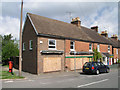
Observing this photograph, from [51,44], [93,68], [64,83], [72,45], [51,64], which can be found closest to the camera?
[64,83]

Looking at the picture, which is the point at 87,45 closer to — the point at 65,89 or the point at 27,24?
the point at 27,24

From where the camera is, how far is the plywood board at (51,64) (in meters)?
16.8

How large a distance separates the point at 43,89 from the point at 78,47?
47.4 ft

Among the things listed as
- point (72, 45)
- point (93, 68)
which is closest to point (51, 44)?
point (72, 45)

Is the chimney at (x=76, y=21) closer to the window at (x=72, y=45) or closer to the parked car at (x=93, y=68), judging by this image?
the window at (x=72, y=45)

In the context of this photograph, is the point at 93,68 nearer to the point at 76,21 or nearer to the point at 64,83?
the point at 64,83

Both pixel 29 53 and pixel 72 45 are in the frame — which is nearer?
pixel 29 53

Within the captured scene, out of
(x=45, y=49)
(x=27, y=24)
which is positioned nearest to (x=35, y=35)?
(x=45, y=49)

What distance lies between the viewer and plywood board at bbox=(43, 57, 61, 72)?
663 inches

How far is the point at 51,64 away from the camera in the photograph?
17453 millimetres

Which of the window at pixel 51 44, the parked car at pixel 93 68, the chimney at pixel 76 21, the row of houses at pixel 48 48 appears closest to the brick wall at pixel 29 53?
the row of houses at pixel 48 48

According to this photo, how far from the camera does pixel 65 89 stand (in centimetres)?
824

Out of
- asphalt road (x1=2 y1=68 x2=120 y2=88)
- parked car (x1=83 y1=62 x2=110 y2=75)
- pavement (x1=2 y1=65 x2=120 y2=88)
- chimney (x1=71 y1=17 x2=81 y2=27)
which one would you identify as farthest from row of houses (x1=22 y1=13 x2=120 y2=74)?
chimney (x1=71 y1=17 x2=81 y2=27)

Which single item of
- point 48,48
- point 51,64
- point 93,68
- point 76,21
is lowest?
point 93,68
